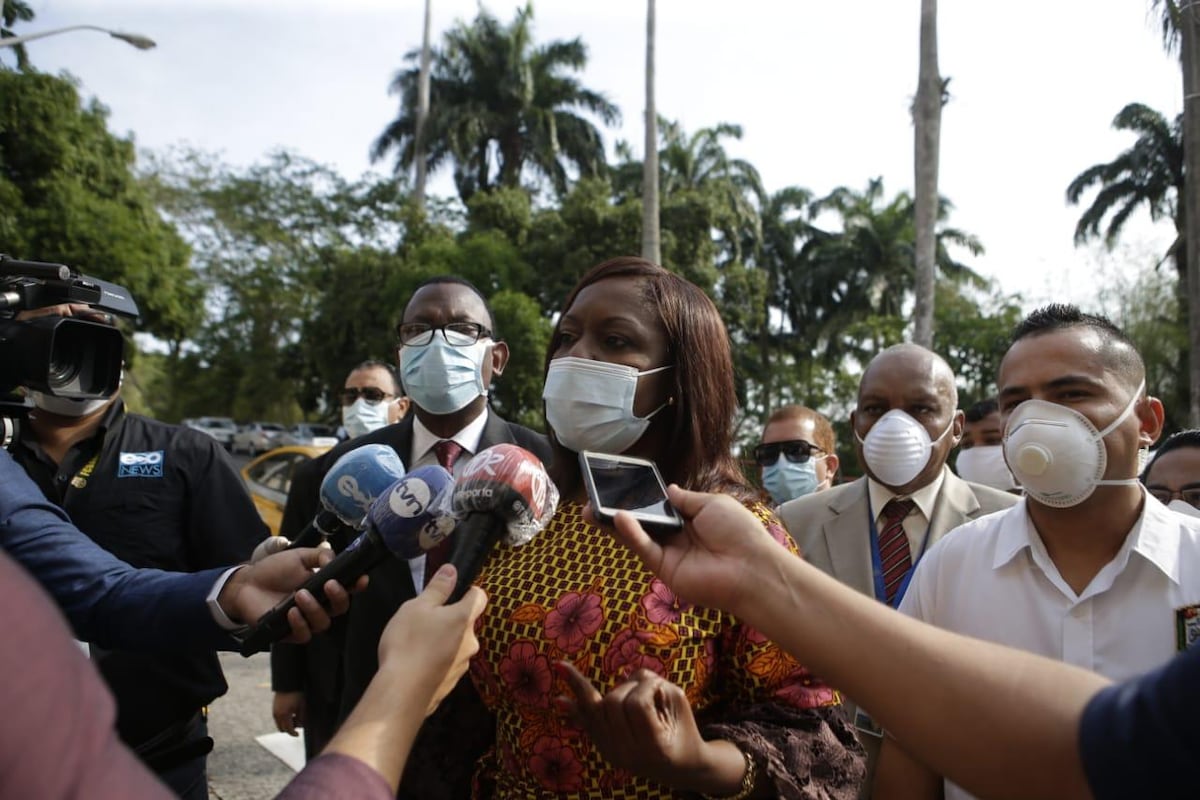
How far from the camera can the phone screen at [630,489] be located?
143cm

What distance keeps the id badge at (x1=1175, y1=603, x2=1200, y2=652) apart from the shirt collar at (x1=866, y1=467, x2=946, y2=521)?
1.40 metres

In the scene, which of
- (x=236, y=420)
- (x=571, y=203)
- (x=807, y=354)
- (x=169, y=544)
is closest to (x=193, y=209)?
(x=236, y=420)

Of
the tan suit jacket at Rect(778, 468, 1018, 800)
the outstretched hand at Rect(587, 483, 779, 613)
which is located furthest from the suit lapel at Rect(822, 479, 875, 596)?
the outstretched hand at Rect(587, 483, 779, 613)

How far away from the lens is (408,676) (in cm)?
122

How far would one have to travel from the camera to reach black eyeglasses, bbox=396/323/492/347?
343 centimetres

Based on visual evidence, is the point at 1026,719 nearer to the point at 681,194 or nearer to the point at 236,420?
the point at 681,194

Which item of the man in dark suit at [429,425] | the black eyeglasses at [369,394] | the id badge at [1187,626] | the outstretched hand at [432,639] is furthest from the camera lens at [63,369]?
the black eyeglasses at [369,394]

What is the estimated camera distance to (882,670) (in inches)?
44.5

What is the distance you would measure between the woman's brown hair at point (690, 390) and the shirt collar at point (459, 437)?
1.24 m

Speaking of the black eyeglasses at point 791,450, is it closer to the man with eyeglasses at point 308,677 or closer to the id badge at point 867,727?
the id badge at point 867,727

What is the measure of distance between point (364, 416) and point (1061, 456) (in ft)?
13.3

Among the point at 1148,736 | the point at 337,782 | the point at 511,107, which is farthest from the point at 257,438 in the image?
the point at 1148,736

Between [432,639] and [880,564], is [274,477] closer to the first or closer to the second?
[880,564]

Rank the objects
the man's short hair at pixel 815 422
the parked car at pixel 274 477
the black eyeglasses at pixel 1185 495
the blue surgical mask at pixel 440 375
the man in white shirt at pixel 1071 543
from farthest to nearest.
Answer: the parked car at pixel 274 477 → the man's short hair at pixel 815 422 → the blue surgical mask at pixel 440 375 → the black eyeglasses at pixel 1185 495 → the man in white shirt at pixel 1071 543
